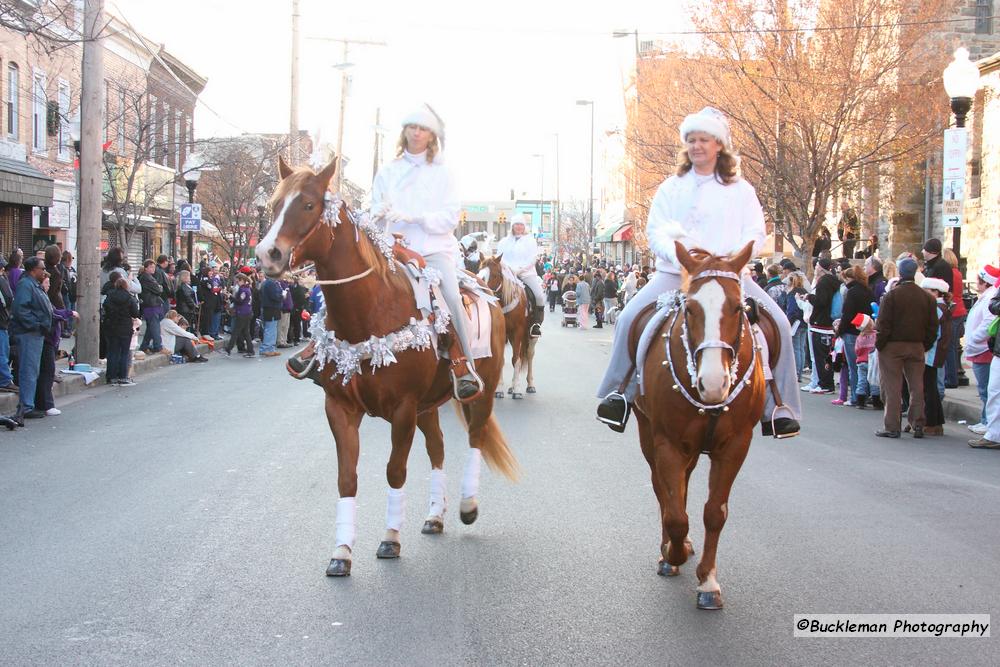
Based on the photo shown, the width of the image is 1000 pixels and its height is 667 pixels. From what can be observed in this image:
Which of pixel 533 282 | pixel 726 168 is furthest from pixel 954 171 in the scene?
pixel 726 168

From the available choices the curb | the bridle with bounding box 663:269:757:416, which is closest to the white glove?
the bridle with bounding box 663:269:757:416

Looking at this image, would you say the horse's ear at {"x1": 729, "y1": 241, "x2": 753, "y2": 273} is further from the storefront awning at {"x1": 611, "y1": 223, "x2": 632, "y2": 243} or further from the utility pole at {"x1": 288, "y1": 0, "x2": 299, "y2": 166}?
the storefront awning at {"x1": 611, "y1": 223, "x2": 632, "y2": 243}

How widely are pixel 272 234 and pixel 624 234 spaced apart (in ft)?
174

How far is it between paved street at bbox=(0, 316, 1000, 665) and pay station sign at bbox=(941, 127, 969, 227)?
482 centimetres

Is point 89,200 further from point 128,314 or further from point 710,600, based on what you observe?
Result: point 710,600

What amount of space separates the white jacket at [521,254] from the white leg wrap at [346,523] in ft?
31.1

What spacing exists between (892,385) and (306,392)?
8.45 metres

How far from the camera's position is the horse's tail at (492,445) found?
7914 mm

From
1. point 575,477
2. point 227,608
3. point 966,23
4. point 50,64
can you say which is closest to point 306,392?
point 575,477

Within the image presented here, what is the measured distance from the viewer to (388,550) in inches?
261

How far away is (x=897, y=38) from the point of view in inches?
997

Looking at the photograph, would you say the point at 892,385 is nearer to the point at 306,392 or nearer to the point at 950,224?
the point at 950,224

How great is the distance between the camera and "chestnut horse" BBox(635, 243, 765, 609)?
547 cm

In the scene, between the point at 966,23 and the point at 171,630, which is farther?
the point at 966,23
